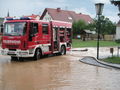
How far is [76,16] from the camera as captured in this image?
7962cm

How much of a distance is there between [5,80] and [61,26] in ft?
37.0

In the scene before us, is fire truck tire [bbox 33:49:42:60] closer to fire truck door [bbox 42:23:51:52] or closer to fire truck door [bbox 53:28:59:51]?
fire truck door [bbox 42:23:51:52]

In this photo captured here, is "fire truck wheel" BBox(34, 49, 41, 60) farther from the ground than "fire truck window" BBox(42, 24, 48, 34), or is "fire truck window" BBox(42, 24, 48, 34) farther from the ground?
"fire truck window" BBox(42, 24, 48, 34)

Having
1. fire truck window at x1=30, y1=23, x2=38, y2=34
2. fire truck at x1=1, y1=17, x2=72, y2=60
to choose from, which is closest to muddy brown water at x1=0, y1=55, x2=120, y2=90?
fire truck at x1=1, y1=17, x2=72, y2=60

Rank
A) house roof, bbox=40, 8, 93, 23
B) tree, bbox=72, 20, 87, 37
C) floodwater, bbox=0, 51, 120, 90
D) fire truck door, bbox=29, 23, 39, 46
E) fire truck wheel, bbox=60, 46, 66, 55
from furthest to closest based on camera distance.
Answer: house roof, bbox=40, 8, 93, 23 < tree, bbox=72, 20, 87, 37 < fire truck wheel, bbox=60, 46, 66, 55 < fire truck door, bbox=29, 23, 39, 46 < floodwater, bbox=0, 51, 120, 90

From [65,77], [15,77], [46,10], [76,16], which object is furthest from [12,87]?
[76,16]

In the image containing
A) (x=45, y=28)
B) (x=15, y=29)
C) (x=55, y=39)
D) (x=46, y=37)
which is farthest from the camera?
(x=55, y=39)

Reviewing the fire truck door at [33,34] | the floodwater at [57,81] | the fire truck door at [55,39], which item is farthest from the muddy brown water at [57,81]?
the fire truck door at [55,39]

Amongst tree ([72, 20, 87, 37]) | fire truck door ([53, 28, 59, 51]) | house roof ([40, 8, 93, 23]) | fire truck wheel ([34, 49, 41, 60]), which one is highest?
house roof ([40, 8, 93, 23])

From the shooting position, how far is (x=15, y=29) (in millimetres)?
16484

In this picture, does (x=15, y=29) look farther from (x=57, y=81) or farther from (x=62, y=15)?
(x=62, y=15)

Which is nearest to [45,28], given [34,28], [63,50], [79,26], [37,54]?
[34,28]

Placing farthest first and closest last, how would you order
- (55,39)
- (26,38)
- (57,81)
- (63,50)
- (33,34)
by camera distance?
(63,50) → (55,39) → (33,34) → (26,38) → (57,81)

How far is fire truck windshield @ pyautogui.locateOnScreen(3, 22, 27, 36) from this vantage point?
53.3ft
